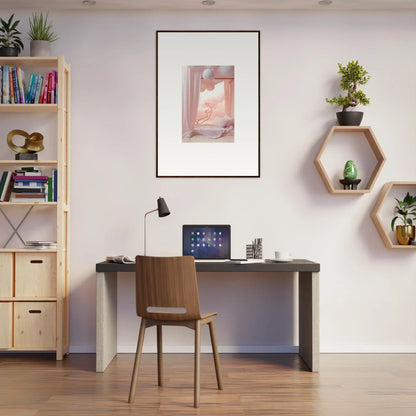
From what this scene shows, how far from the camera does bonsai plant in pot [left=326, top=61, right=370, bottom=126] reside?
463 centimetres

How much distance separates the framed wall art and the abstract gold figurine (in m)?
0.94

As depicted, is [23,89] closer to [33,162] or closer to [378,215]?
[33,162]

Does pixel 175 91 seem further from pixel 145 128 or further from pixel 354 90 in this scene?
pixel 354 90

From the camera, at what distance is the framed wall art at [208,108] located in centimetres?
478

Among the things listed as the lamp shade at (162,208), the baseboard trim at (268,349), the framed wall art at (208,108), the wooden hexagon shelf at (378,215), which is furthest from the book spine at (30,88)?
the wooden hexagon shelf at (378,215)

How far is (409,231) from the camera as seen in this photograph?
4625 mm

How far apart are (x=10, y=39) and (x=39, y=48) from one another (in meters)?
0.39

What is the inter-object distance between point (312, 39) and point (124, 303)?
2629 mm

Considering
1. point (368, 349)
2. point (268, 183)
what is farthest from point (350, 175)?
point (368, 349)

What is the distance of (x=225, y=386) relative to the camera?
364cm

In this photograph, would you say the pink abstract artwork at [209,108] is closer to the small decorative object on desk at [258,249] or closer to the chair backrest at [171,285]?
the small decorative object on desk at [258,249]

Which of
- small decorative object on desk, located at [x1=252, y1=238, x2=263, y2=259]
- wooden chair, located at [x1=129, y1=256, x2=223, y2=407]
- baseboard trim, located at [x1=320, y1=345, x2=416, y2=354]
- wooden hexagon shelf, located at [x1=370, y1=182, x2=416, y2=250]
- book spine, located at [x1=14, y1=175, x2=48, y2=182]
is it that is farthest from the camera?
baseboard trim, located at [x1=320, y1=345, x2=416, y2=354]

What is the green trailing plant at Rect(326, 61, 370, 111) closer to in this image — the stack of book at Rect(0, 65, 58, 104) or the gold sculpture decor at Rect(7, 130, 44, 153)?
the stack of book at Rect(0, 65, 58, 104)

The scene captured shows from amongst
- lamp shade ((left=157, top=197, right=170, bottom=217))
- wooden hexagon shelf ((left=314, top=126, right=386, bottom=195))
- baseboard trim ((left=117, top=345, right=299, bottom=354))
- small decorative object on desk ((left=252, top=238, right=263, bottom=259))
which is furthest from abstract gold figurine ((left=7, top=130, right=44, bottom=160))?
wooden hexagon shelf ((left=314, top=126, right=386, bottom=195))
